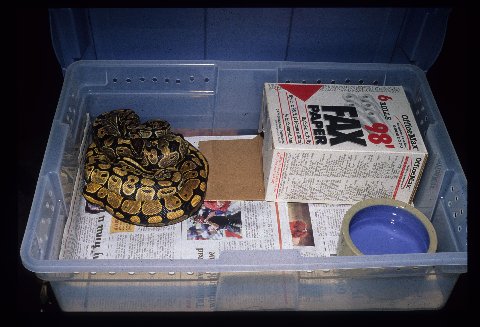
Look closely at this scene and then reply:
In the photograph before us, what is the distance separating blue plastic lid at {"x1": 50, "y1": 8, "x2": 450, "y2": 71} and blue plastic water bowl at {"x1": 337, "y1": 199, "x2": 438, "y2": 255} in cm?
48

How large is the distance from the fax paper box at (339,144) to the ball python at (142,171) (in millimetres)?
222

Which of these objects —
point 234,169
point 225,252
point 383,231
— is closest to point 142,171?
point 234,169

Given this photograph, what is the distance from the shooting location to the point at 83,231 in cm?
138

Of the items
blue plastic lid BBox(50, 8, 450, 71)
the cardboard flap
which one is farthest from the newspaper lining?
blue plastic lid BBox(50, 8, 450, 71)

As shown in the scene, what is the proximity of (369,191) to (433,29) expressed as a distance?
0.49 metres

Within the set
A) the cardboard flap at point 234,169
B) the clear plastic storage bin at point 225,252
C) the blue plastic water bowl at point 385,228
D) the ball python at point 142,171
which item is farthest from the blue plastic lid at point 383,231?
the ball python at point 142,171

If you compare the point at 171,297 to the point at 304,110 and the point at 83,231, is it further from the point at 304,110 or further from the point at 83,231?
the point at 304,110

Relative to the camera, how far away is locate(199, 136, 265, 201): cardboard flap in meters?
1.47

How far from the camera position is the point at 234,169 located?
1.54m

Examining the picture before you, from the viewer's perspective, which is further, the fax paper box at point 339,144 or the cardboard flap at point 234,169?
the cardboard flap at point 234,169

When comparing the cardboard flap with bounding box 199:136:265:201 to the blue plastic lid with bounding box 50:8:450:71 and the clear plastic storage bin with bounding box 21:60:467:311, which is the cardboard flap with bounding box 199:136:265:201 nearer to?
the clear plastic storage bin with bounding box 21:60:467:311

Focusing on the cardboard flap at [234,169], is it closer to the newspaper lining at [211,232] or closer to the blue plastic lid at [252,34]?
the newspaper lining at [211,232]

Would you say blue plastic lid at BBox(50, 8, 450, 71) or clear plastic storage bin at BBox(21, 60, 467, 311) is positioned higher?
blue plastic lid at BBox(50, 8, 450, 71)

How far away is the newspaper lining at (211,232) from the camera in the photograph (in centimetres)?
134
